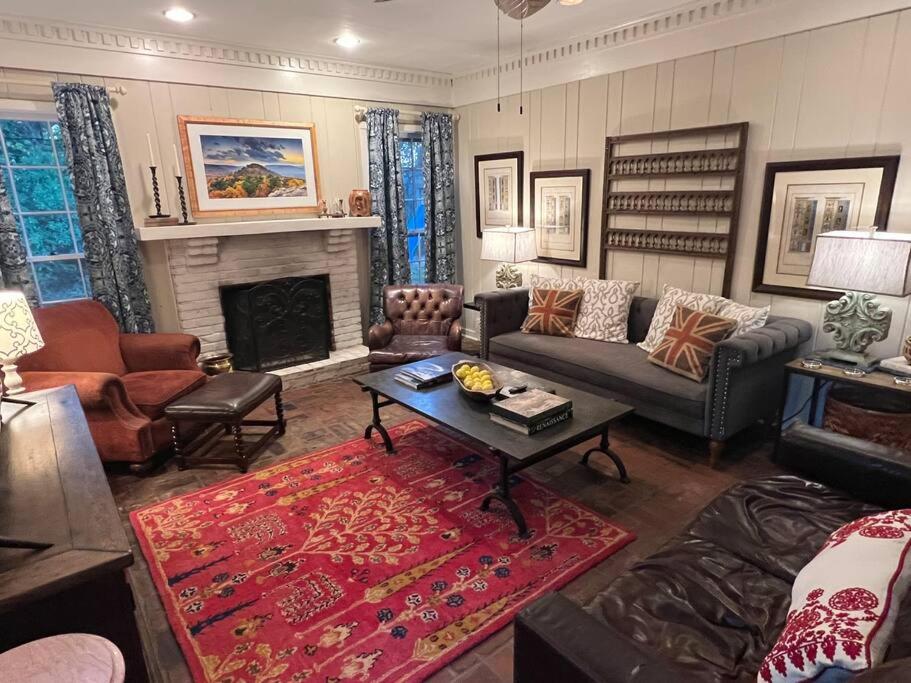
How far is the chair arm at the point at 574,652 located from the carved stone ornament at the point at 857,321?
2.45m

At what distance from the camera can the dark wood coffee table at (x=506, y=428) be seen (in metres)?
2.37

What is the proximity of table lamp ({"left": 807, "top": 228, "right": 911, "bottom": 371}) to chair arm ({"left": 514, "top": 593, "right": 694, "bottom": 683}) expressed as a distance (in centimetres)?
226

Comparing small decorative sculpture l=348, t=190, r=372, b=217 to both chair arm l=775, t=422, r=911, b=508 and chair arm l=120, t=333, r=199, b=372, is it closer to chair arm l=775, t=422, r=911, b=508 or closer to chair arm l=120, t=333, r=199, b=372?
chair arm l=120, t=333, r=199, b=372

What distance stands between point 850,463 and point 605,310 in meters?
2.18

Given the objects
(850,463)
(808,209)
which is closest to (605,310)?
(808,209)

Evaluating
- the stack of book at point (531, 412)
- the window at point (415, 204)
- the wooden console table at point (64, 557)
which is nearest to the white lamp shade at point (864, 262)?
the stack of book at point (531, 412)

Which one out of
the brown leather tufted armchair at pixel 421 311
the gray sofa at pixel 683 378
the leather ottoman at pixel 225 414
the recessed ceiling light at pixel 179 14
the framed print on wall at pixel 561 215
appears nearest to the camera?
the gray sofa at pixel 683 378

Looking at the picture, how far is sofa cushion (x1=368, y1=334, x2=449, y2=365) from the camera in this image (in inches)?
160

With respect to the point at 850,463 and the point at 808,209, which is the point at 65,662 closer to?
the point at 850,463

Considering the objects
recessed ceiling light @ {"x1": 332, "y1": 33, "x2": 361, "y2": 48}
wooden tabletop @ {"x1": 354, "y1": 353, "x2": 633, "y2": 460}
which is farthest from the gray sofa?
recessed ceiling light @ {"x1": 332, "y1": 33, "x2": 361, "y2": 48}

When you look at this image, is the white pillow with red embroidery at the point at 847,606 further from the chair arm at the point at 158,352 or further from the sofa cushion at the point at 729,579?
the chair arm at the point at 158,352

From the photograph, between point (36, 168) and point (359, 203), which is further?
point (359, 203)

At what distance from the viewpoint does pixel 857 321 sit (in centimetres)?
280

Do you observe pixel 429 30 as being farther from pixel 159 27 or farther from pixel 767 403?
pixel 767 403
